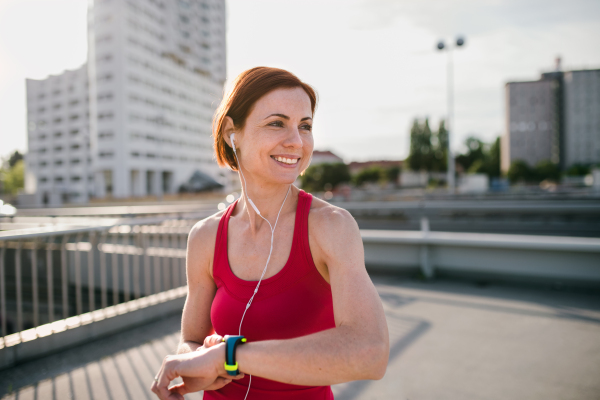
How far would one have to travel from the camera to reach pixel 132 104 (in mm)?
67000

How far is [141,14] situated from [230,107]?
78715mm

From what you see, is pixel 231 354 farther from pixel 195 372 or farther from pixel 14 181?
pixel 14 181

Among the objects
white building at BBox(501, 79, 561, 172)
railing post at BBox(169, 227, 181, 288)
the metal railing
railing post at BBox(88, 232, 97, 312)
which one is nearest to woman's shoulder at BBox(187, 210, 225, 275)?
the metal railing

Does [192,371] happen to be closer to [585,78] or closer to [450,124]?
[450,124]

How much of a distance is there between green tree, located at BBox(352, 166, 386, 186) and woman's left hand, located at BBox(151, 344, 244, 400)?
75902mm

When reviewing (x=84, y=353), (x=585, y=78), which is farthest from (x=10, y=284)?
(x=585, y=78)

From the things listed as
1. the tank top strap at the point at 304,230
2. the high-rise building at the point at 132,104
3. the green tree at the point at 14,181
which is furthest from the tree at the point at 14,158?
the tank top strap at the point at 304,230

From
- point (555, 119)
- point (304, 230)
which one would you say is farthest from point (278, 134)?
point (555, 119)

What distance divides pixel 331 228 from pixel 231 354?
53cm

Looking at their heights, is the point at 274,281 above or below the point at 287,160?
below

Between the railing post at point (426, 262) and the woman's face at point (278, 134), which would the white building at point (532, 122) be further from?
the woman's face at point (278, 134)

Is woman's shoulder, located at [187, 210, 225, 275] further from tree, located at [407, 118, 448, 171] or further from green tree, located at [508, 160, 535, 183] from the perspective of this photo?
green tree, located at [508, 160, 535, 183]

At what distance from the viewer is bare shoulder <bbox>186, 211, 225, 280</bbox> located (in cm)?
165

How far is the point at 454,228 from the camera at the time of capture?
52.3 feet
